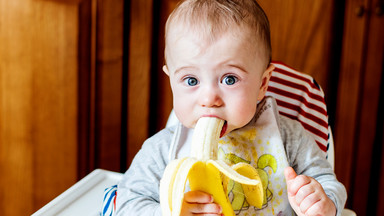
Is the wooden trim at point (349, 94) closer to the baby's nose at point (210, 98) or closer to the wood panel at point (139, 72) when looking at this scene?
the wood panel at point (139, 72)

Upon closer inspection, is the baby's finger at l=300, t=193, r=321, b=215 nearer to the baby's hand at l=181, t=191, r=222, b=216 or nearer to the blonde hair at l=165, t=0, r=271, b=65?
the baby's hand at l=181, t=191, r=222, b=216

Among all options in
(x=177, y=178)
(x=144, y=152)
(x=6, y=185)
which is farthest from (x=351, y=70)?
(x=6, y=185)

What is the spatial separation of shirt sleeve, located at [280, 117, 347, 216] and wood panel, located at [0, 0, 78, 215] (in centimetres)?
79

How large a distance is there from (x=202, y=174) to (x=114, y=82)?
898 millimetres

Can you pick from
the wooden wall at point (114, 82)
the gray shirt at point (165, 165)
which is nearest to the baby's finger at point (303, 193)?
the gray shirt at point (165, 165)

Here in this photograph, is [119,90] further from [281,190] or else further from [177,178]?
[177,178]

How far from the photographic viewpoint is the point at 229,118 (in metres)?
0.73

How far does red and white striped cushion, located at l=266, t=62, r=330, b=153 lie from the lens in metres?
1.02

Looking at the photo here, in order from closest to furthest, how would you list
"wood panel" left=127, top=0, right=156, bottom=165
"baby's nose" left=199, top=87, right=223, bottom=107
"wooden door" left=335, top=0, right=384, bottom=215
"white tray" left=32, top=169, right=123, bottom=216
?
"baby's nose" left=199, top=87, right=223, bottom=107 → "white tray" left=32, top=169, right=123, bottom=216 → "wooden door" left=335, top=0, right=384, bottom=215 → "wood panel" left=127, top=0, right=156, bottom=165

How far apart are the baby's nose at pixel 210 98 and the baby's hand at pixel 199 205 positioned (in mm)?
131

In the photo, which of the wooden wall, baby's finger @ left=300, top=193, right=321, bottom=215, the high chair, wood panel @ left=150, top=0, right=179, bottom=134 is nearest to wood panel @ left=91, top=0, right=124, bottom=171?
the wooden wall

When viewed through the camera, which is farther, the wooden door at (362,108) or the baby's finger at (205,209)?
the wooden door at (362,108)

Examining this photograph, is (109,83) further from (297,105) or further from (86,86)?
(297,105)

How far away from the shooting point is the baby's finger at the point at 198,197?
2.13 ft
